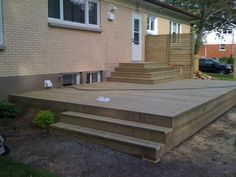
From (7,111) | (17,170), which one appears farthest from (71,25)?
(17,170)

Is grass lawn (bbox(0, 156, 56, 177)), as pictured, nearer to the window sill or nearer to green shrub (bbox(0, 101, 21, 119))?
green shrub (bbox(0, 101, 21, 119))

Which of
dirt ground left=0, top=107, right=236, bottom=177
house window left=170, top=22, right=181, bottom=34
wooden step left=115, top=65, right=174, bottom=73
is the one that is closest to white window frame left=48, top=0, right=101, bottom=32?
wooden step left=115, top=65, right=174, bottom=73

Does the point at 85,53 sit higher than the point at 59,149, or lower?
higher

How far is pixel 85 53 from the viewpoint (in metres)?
10.1

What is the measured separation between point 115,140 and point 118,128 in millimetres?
309

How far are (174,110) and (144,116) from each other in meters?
0.61

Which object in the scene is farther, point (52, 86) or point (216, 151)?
point (52, 86)

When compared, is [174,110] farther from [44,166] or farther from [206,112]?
[44,166]

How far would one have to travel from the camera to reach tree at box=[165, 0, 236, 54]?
2205 cm

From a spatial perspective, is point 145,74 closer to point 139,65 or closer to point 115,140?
point 139,65

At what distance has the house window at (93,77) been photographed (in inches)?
415

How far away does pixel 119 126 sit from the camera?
5055mm

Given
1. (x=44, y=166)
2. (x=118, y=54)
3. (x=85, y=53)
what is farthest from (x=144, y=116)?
(x=118, y=54)

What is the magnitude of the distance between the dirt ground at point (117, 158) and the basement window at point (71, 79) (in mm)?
4229
